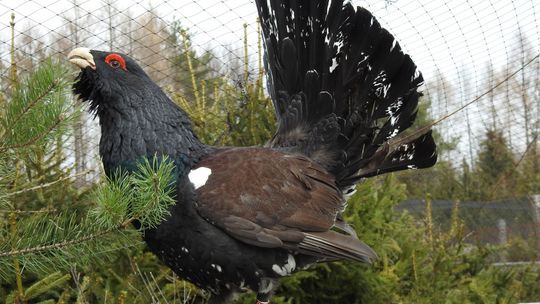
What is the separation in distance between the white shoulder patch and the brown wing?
0.01 metres

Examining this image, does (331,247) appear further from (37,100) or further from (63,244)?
(37,100)

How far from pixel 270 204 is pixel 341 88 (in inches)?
30.8

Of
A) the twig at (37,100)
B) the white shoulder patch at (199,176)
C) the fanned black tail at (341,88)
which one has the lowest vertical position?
the white shoulder patch at (199,176)

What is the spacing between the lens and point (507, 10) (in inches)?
185

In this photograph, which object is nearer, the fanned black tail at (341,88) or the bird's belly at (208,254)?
the bird's belly at (208,254)

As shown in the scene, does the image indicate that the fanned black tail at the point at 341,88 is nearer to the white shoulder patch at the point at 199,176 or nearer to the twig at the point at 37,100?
the white shoulder patch at the point at 199,176

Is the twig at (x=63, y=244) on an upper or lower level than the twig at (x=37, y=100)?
lower

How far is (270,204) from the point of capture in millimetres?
2355

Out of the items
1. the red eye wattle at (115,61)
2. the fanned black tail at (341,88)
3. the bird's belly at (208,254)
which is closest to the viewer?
the bird's belly at (208,254)

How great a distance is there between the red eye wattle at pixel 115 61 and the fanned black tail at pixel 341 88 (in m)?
0.79

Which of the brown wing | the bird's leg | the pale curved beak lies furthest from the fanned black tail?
the pale curved beak

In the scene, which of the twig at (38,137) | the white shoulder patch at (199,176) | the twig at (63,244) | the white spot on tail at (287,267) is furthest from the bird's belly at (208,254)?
the twig at (38,137)

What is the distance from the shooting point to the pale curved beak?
7.23 feet

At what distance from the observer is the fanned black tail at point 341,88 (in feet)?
8.78
